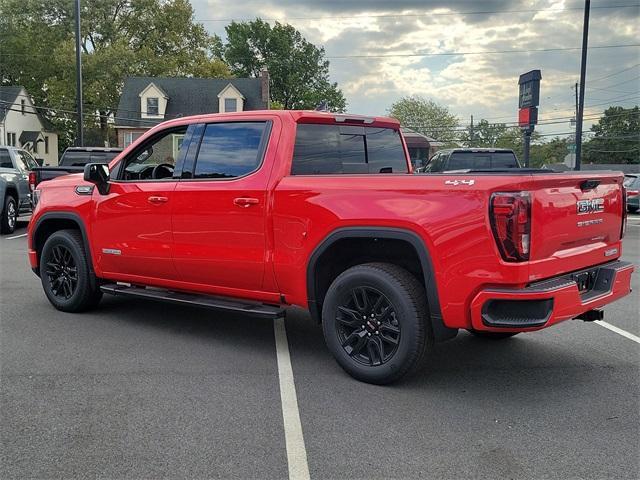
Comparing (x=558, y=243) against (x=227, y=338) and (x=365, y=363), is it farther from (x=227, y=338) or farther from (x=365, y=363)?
(x=227, y=338)

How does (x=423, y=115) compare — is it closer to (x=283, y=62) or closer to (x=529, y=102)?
(x=283, y=62)

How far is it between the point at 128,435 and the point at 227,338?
2120mm

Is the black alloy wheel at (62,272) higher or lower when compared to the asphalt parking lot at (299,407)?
higher

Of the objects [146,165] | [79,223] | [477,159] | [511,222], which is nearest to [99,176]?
[146,165]

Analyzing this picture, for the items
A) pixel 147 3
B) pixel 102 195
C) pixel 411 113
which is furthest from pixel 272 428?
pixel 411 113

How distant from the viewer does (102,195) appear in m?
6.11

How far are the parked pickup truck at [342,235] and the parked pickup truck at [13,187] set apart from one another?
27.0ft

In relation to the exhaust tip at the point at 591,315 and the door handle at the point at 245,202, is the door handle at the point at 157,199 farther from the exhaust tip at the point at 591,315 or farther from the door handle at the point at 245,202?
the exhaust tip at the point at 591,315

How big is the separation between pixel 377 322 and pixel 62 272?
12.4 ft

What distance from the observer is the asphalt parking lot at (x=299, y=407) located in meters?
3.31

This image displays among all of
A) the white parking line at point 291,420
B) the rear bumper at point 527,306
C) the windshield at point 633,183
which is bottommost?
the white parking line at point 291,420

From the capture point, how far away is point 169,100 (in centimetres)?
4856

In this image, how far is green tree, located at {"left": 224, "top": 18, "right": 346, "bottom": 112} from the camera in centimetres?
7194

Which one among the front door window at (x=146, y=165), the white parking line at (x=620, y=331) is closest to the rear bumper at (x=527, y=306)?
the white parking line at (x=620, y=331)
